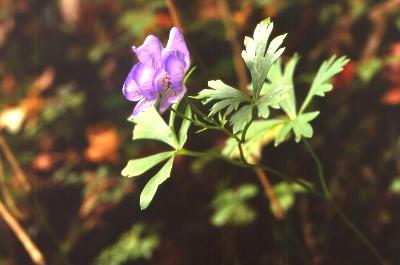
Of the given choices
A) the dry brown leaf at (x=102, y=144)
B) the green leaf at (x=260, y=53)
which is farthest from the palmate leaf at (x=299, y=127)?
the dry brown leaf at (x=102, y=144)

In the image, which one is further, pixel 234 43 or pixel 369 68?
pixel 234 43

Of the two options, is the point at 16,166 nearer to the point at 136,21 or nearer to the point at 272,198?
the point at 136,21

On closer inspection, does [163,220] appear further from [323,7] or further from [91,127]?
[323,7]

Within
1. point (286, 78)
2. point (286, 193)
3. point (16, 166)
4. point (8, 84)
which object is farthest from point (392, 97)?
point (8, 84)

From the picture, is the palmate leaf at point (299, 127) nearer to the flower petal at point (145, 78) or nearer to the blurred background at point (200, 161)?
the flower petal at point (145, 78)

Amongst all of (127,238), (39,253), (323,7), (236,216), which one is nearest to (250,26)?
(323,7)

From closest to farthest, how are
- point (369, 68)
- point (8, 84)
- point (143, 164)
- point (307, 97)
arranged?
point (143, 164) → point (307, 97) → point (369, 68) → point (8, 84)

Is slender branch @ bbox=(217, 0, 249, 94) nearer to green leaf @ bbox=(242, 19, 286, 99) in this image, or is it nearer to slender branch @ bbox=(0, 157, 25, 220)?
green leaf @ bbox=(242, 19, 286, 99)

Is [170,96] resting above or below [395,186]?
above
